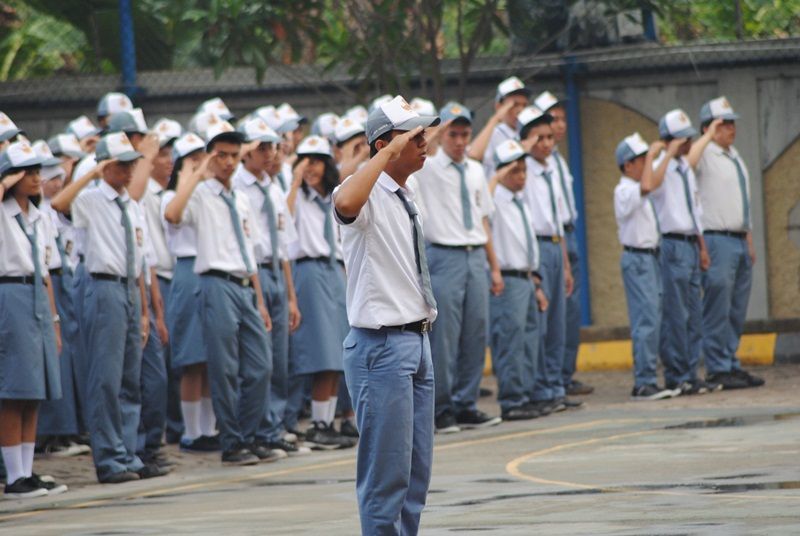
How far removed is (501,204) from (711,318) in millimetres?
2702

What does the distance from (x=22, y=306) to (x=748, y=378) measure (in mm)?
7568

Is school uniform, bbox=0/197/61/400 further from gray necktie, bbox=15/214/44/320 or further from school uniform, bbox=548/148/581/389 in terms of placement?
school uniform, bbox=548/148/581/389

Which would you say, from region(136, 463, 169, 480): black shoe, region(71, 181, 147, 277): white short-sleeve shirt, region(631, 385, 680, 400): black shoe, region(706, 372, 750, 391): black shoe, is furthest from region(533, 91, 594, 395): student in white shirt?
region(71, 181, 147, 277): white short-sleeve shirt

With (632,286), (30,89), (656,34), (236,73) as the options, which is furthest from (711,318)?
(30,89)

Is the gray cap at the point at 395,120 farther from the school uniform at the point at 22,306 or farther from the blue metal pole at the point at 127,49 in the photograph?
the blue metal pole at the point at 127,49

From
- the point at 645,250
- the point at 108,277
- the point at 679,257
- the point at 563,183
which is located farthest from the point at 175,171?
the point at 679,257

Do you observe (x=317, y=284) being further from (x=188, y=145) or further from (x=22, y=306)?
(x=22, y=306)

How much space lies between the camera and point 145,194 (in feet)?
46.3

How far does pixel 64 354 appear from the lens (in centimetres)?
1448

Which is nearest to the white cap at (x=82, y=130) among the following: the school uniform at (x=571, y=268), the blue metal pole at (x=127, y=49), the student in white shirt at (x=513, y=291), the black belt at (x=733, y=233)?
the blue metal pole at (x=127, y=49)

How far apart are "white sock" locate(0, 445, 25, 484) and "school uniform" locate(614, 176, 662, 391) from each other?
249 inches

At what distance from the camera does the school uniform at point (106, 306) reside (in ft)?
40.8

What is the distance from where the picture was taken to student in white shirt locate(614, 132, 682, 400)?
1628 centimetres

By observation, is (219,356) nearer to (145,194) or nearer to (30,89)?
(145,194)
